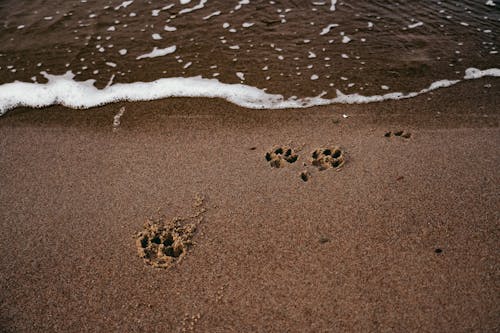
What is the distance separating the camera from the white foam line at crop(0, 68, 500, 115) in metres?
3.20

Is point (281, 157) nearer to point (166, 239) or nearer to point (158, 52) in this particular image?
point (166, 239)

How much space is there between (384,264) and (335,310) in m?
0.40

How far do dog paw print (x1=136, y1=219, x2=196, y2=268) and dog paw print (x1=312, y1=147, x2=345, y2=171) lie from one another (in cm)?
100

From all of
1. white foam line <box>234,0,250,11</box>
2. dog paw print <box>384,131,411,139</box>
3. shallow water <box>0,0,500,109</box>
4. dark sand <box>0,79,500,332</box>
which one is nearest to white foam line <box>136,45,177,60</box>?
shallow water <box>0,0,500,109</box>

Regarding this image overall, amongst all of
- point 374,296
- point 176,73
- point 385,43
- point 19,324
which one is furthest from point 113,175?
point 385,43

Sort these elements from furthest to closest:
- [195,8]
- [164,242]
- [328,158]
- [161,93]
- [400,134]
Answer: [195,8] → [161,93] → [400,134] → [328,158] → [164,242]

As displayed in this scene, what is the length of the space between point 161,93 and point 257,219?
1.79m

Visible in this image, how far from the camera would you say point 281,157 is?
262 centimetres

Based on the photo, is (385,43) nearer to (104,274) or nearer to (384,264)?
(384,264)

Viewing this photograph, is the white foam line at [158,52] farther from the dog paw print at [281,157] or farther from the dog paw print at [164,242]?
the dog paw print at [164,242]

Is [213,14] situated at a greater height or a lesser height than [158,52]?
greater

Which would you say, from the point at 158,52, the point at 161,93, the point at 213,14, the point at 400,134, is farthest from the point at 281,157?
the point at 213,14

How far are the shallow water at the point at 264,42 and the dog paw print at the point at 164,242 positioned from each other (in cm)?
172

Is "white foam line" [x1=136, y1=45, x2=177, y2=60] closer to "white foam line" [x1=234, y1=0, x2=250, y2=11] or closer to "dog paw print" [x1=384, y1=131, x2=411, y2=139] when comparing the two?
"white foam line" [x1=234, y1=0, x2=250, y2=11]
